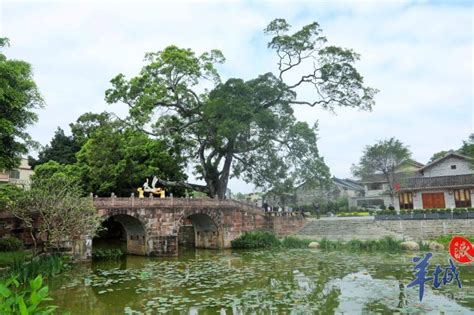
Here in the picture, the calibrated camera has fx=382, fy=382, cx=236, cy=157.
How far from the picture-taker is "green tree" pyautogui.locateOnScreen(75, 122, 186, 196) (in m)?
26.6

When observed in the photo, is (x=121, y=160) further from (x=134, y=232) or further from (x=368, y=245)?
(x=368, y=245)

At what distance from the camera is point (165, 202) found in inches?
894

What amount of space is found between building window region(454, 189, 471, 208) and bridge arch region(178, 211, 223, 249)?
18.8 m

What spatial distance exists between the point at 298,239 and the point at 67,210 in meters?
13.5

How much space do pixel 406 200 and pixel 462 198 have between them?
13.3ft

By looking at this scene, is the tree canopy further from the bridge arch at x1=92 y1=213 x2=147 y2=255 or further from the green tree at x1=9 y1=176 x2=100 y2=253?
the green tree at x1=9 y1=176 x2=100 y2=253

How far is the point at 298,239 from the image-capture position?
23234mm

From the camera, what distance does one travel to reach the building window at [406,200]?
31.6 metres

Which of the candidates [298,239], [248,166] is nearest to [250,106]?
[248,166]

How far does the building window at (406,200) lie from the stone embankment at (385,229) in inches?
335

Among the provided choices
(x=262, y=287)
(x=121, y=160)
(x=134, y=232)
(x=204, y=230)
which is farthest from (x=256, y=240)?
(x=262, y=287)

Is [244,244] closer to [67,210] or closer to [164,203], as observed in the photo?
[164,203]

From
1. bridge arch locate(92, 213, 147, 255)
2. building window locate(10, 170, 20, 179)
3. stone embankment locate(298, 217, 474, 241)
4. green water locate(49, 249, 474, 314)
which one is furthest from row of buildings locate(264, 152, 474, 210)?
building window locate(10, 170, 20, 179)

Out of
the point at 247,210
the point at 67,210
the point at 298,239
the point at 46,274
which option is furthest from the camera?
the point at 247,210
